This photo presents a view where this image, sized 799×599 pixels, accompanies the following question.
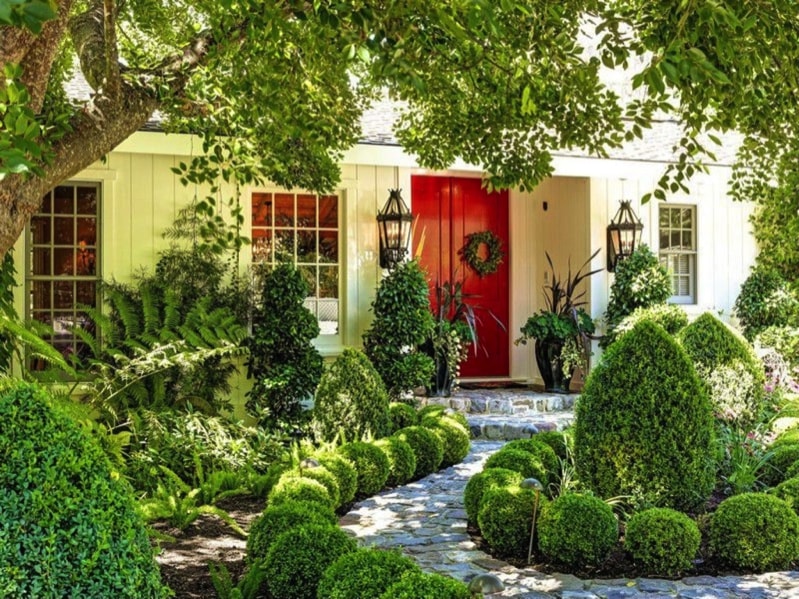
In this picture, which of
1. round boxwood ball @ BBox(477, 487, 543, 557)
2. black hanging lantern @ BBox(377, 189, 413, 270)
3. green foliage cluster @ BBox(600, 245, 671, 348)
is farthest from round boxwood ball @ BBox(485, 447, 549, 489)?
green foliage cluster @ BBox(600, 245, 671, 348)

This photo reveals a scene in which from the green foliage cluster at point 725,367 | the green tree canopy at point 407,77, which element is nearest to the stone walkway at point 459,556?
the green tree canopy at point 407,77

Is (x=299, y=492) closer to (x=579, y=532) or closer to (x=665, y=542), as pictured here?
(x=579, y=532)

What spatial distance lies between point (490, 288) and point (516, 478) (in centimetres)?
694

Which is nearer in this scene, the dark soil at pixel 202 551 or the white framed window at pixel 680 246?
the dark soil at pixel 202 551

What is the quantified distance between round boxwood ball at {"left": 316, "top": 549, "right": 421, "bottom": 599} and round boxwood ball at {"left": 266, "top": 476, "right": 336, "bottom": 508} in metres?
1.35

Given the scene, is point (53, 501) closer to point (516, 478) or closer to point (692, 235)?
point (516, 478)

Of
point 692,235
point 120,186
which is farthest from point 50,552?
point 692,235

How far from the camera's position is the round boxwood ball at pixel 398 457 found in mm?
6711

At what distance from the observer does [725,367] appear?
23.3ft

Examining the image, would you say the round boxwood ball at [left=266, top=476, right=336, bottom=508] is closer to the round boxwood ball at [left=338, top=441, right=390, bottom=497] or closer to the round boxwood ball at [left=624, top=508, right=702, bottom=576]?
the round boxwood ball at [left=338, top=441, right=390, bottom=497]

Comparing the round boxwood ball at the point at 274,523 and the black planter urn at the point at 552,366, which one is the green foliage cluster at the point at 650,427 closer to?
the round boxwood ball at the point at 274,523

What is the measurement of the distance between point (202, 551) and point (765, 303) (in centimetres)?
909

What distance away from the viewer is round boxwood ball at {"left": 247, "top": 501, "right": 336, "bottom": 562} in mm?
4367

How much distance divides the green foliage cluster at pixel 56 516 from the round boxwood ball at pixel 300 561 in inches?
53.6
